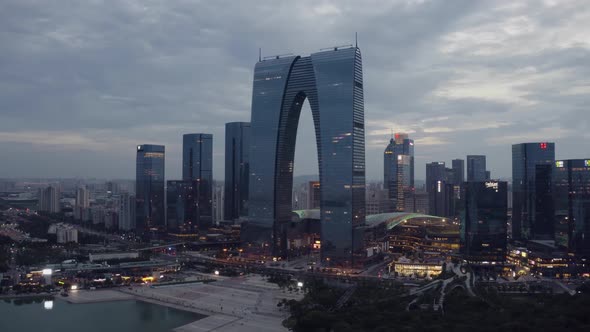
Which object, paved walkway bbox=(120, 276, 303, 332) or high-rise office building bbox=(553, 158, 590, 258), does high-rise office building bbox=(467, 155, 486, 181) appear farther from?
paved walkway bbox=(120, 276, 303, 332)

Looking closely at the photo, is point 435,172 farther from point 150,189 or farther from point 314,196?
point 150,189

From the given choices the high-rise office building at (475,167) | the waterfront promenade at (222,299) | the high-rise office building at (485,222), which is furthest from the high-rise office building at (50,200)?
the high-rise office building at (485,222)

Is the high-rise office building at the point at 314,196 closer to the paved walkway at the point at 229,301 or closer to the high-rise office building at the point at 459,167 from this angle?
the high-rise office building at the point at 459,167

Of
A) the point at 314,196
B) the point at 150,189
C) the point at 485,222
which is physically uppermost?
the point at 150,189

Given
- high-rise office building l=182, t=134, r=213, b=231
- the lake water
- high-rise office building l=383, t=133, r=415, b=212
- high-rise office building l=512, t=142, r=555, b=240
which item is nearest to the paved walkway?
the lake water

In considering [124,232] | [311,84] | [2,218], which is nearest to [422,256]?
[311,84]

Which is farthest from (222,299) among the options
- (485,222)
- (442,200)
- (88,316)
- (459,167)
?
(459,167)

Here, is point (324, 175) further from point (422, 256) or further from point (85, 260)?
point (85, 260)
